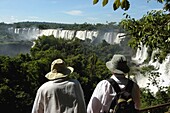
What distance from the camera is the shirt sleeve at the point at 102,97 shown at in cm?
221

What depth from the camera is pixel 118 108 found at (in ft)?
7.08

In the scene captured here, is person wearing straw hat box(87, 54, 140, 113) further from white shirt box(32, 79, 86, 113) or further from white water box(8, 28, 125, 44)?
white water box(8, 28, 125, 44)

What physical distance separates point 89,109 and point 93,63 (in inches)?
1325

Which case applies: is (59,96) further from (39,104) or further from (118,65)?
(118,65)

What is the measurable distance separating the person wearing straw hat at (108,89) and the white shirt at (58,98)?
0.42 feet

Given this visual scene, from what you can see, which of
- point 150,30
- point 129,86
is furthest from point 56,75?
point 150,30

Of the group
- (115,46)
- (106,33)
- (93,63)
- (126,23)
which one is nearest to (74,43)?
(115,46)

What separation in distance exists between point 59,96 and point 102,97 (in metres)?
0.31

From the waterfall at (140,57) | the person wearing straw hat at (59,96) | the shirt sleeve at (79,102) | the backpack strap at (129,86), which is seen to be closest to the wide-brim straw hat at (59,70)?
the person wearing straw hat at (59,96)

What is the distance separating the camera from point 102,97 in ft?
7.28

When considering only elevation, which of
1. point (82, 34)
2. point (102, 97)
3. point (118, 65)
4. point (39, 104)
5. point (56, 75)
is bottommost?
point (82, 34)

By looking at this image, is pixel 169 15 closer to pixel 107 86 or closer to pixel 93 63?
pixel 107 86

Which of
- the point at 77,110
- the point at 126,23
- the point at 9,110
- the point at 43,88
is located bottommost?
the point at 9,110

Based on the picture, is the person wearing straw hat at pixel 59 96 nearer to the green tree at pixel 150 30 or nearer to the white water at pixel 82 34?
the green tree at pixel 150 30
